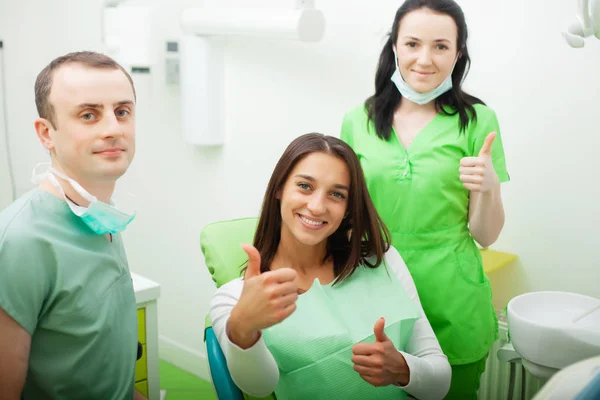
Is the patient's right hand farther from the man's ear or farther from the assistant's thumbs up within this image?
the assistant's thumbs up

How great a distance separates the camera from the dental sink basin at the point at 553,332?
1321mm

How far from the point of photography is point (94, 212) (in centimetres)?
117

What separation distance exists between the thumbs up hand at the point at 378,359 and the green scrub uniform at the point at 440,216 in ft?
1.16

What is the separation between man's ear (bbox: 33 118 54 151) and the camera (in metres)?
1.14

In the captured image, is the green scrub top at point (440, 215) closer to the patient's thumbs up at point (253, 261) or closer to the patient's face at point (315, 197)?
the patient's face at point (315, 197)

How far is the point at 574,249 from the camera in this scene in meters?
1.87

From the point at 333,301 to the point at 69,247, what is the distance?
57 cm

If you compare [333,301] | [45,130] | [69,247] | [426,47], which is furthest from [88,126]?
[426,47]

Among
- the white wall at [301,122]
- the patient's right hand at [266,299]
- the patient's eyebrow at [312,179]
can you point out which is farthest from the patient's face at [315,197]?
the white wall at [301,122]

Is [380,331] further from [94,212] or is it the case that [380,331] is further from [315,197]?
[94,212]

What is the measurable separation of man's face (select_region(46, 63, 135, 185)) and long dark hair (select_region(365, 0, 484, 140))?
69 cm

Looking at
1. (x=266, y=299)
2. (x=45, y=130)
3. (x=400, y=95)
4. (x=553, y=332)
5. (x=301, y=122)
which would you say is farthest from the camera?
(x=301, y=122)

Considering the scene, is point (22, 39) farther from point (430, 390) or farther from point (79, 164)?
point (430, 390)

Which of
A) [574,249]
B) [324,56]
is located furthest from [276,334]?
[324,56]
